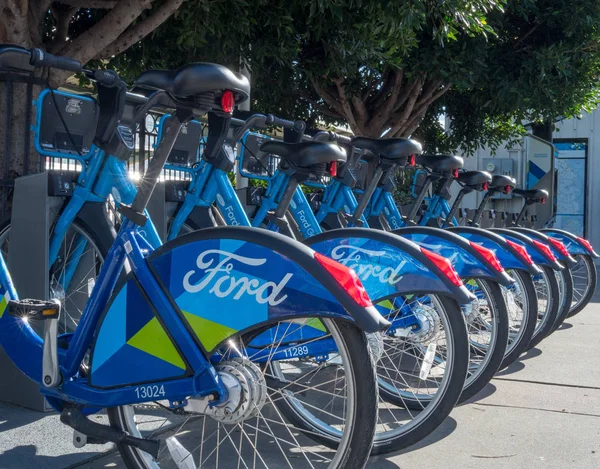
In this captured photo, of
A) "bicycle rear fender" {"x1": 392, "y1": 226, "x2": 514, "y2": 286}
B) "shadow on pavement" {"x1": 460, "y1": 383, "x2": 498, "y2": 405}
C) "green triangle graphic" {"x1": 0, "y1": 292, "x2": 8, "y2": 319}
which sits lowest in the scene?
"shadow on pavement" {"x1": 460, "y1": 383, "x2": 498, "y2": 405}

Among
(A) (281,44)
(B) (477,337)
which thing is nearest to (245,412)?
(B) (477,337)

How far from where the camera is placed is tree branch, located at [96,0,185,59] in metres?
5.06

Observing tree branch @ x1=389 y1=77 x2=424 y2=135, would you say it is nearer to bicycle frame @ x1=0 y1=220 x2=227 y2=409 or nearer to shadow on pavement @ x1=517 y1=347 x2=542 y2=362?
shadow on pavement @ x1=517 y1=347 x2=542 y2=362

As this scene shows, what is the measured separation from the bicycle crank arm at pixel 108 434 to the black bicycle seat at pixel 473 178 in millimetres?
4418

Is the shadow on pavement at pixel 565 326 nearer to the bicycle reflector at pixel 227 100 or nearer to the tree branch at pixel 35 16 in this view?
the tree branch at pixel 35 16

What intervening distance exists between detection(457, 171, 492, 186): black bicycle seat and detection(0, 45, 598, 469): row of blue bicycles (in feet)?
5.36

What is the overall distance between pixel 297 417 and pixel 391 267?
715mm

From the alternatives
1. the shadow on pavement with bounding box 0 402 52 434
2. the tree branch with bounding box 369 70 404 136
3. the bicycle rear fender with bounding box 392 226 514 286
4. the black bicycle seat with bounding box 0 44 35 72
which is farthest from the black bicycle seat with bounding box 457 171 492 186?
the black bicycle seat with bounding box 0 44 35 72

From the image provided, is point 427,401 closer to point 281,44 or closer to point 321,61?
point 281,44

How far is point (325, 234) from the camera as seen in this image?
3217 millimetres

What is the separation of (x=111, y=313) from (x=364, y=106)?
7.83 metres

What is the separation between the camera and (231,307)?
7.37ft

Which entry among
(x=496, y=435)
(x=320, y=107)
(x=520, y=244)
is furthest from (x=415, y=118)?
(x=496, y=435)

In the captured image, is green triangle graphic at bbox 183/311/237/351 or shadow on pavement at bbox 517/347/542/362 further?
shadow on pavement at bbox 517/347/542/362
